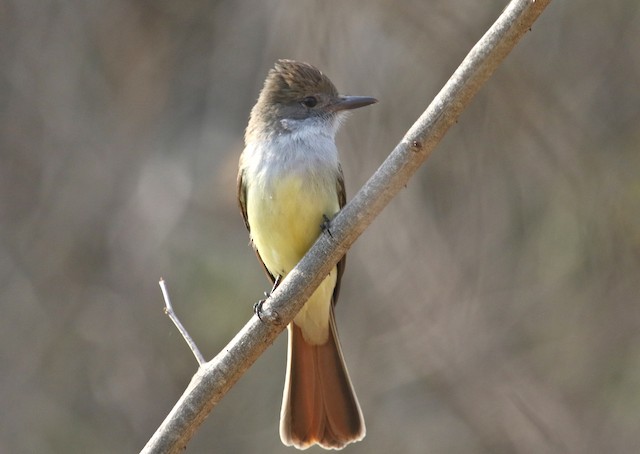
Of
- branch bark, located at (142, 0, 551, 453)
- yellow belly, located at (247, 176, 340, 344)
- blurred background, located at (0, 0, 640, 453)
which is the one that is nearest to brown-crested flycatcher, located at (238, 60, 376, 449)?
yellow belly, located at (247, 176, 340, 344)

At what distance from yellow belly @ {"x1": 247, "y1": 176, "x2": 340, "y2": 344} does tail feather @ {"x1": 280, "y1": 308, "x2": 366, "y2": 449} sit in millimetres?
509

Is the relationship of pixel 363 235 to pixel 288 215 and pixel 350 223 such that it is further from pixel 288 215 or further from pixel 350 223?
pixel 350 223

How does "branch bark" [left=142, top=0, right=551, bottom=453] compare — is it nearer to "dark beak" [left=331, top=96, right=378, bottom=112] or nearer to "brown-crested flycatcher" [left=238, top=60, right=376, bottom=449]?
"brown-crested flycatcher" [left=238, top=60, right=376, bottom=449]

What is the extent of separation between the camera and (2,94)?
7.24 m

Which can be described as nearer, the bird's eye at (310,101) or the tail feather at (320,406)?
the tail feather at (320,406)

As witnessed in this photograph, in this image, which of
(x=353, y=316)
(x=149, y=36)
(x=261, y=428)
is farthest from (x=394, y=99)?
(x=261, y=428)

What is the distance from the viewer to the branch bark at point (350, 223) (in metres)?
3.35

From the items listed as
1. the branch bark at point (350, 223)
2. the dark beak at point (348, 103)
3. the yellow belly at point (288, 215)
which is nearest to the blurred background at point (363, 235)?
the dark beak at point (348, 103)

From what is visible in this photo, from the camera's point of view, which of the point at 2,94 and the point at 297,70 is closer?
the point at 297,70

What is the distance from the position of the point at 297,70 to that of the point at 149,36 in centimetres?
262

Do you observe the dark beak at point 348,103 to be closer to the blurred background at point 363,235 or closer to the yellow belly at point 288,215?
the yellow belly at point 288,215

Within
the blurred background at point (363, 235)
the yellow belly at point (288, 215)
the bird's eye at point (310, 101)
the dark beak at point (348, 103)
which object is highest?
the dark beak at point (348, 103)

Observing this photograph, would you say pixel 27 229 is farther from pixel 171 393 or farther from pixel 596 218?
pixel 596 218

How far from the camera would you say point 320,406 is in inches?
182
